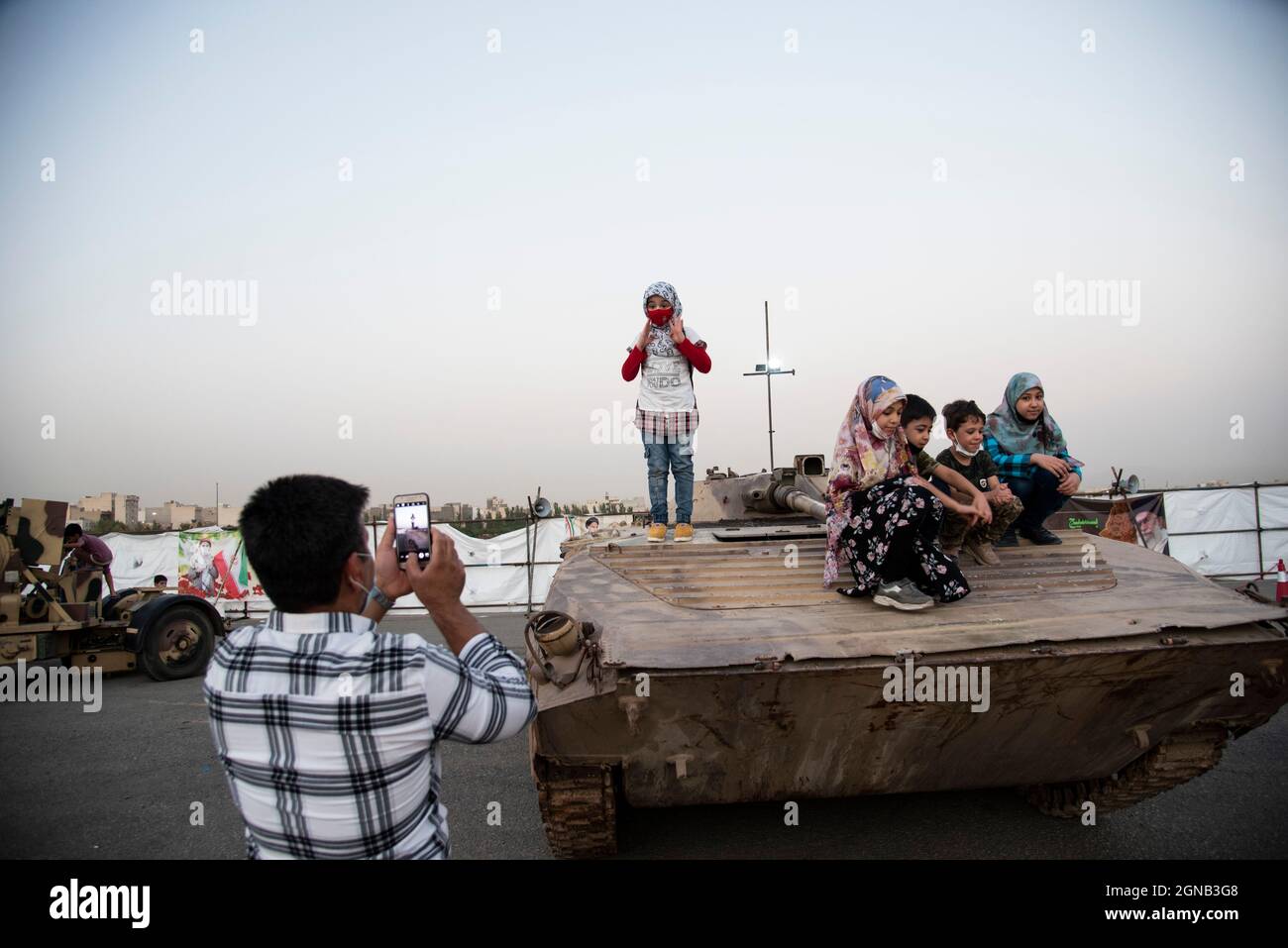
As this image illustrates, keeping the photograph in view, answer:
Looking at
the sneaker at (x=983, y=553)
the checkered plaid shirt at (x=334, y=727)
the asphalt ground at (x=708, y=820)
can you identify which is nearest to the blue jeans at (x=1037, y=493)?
the sneaker at (x=983, y=553)

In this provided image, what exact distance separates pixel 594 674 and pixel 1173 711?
2.69 meters

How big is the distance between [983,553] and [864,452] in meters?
1.11

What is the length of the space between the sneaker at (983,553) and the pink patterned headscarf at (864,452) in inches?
33.1

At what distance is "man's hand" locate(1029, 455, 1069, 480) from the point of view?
14.5 ft

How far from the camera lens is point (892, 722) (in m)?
3.29

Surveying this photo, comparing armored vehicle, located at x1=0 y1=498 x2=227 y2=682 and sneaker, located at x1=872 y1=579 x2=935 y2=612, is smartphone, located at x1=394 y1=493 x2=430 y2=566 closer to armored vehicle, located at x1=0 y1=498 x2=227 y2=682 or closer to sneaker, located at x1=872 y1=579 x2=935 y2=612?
sneaker, located at x1=872 y1=579 x2=935 y2=612

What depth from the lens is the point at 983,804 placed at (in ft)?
15.1

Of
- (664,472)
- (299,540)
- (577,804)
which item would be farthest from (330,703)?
(664,472)

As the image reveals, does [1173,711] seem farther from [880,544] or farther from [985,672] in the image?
[880,544]

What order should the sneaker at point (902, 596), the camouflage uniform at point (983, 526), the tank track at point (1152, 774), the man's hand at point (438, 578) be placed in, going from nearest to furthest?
the man's hand at point (438, 578), the sneaker at point (902, 596), the tank track at point (1152, 774), the camouflage uniform at point (983, 526)

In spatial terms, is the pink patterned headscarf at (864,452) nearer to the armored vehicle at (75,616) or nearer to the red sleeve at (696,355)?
the red sleeve at (696,355)

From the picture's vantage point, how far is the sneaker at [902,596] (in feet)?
11.7
